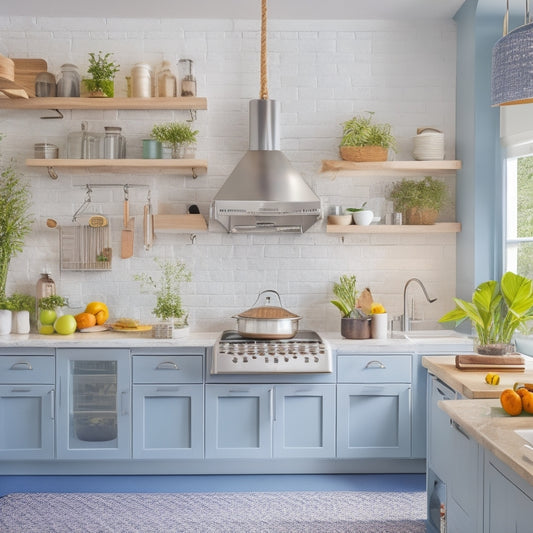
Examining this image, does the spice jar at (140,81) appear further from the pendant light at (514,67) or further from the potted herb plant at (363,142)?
the pendant light at (514,67)

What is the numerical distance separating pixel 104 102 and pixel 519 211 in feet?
10.1

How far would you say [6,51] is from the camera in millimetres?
4871

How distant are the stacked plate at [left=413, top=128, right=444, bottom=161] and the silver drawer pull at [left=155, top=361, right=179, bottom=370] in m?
2.37

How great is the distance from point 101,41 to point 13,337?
235 centimetres

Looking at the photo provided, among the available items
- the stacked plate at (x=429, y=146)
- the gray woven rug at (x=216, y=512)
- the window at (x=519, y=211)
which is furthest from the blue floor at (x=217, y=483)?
the stacked plate at (x=429, y=146)

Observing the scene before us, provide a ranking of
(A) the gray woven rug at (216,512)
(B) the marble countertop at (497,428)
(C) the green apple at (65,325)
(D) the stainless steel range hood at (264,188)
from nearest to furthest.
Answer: (B) the marble countertop at (497,428) < (A) the gray woven rug at (216,512) < (D) the stainless steel range hood at (264,188) < (C) the green apple at (65,325)

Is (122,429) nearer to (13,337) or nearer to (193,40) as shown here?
(13,337)

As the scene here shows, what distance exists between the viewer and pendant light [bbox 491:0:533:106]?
81.4 inches

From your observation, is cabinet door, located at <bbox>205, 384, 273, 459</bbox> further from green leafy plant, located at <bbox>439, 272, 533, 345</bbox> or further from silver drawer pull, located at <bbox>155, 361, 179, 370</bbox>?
green leafy plant, located at <bbox>439, 272, 533, 345</bbox>

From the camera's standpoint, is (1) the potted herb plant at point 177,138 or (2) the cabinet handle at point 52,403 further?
(1) the potted herb plant at point 177,138

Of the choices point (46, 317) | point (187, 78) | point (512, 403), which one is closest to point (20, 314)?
point (46, 317)

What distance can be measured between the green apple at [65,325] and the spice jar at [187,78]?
6.14 ft

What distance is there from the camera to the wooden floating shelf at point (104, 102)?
462 centimetres

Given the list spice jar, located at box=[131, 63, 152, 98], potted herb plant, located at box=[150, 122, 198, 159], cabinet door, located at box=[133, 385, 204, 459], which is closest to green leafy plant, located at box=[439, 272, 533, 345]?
cabinet door, located at box=[133, 385, 204, 459]
